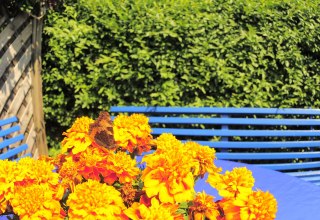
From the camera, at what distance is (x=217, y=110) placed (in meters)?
3.61

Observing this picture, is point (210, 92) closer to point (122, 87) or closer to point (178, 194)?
point (122, 87)

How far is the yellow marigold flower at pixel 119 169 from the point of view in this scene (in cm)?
107

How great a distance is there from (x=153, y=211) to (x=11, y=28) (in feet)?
10.5

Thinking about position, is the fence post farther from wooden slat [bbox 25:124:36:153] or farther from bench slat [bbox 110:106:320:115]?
bench slat [bbox 110:106:320:115]

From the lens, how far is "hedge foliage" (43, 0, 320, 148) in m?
3.86

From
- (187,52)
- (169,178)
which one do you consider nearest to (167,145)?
(169,178)

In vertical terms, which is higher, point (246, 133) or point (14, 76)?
point (14, 76)

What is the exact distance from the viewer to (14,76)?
3.82m

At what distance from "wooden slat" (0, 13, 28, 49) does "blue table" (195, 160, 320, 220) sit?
2.19 meters

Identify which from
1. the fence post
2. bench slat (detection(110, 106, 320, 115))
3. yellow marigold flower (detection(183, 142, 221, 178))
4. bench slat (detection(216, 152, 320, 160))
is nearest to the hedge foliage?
the fence post

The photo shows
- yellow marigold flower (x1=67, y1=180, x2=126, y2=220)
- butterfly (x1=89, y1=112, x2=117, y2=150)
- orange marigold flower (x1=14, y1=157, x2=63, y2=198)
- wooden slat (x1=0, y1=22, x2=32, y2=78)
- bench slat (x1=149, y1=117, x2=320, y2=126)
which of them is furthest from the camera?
wooden slat (x1=0, y1=22, x2=32, y2=78)

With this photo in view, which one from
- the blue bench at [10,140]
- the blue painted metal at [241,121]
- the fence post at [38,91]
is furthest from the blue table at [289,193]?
the fence post at [38,91]

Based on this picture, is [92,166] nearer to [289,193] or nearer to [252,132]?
[289,193]

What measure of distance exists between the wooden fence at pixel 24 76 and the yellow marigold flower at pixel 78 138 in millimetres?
2583
